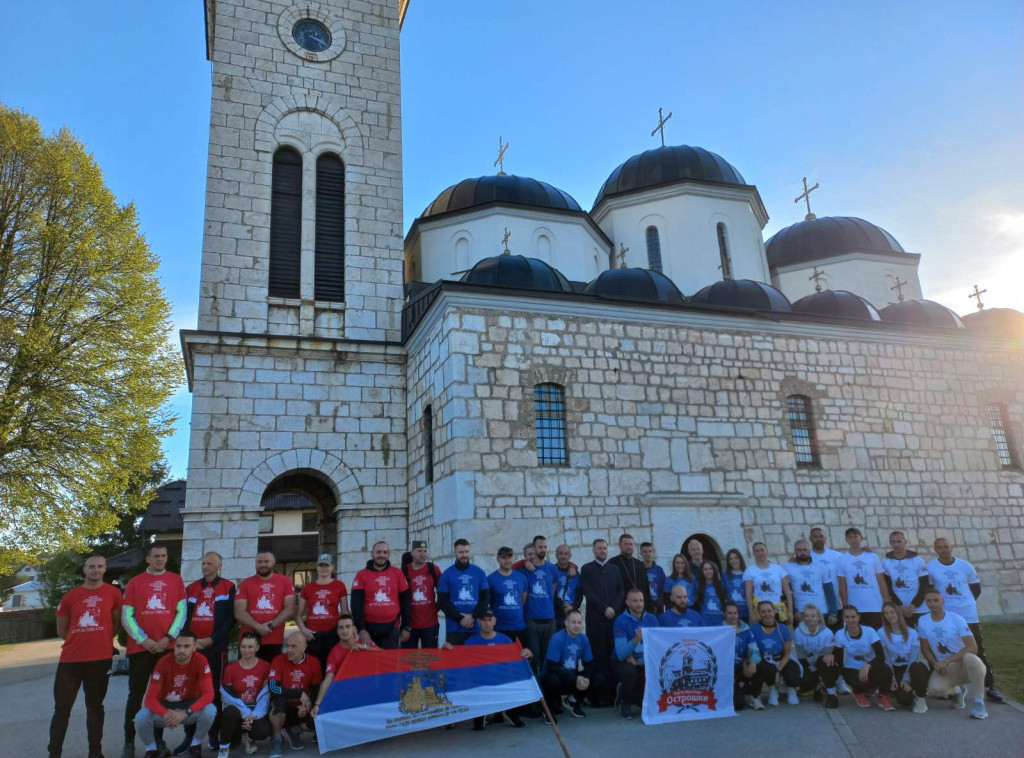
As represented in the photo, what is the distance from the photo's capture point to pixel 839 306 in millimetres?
14656

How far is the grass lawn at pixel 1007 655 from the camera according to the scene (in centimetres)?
735

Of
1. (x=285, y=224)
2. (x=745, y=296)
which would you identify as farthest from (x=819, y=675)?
(x=285, y=224)

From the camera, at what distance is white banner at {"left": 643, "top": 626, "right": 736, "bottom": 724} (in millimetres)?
6496

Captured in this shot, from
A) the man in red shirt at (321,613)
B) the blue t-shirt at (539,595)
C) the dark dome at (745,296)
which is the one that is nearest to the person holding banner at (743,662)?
the blue t-shirt at (539,595)

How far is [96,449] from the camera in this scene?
14.0m

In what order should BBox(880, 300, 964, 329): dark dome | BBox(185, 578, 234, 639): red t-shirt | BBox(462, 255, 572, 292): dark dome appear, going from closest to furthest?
BBox(185, 578, 234, 639): red t-shirt, BBox(462, 255, 572, 292): dark dome, BBox(880, 300, 964, 329): dark dome

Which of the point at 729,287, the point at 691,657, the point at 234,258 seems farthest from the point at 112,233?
the point at 691,657

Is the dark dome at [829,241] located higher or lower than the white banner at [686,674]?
higher

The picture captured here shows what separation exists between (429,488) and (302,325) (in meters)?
4.12

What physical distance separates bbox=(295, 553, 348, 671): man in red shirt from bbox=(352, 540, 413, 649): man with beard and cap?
17cm

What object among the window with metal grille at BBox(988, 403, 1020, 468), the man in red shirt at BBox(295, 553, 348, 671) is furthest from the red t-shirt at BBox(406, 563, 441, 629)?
the window with metal grille at BBox(988, 403, 1020, 468)

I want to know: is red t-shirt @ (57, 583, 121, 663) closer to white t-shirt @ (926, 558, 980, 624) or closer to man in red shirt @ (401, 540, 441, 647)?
man in red shirt @ (401, 540, 441, 647)

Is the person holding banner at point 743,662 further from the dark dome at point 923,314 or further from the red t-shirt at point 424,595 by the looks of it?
the dark dome at point 923,314

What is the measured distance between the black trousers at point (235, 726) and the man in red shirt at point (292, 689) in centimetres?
7
